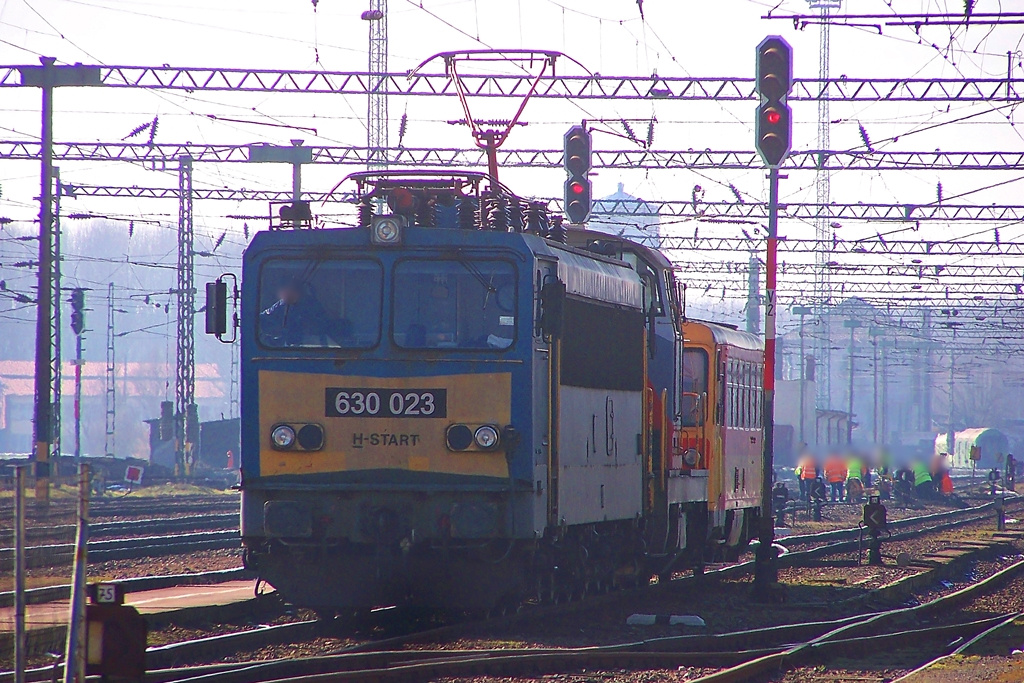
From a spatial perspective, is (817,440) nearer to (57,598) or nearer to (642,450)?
(642,450)

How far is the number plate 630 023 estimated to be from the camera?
510 inches

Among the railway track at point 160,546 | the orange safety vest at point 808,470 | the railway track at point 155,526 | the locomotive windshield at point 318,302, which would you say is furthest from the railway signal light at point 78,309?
the locomotive windshield at point 318,302

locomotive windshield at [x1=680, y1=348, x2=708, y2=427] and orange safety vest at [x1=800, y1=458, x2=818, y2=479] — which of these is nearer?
locomotive windshield at [x1=680, y1=348, x2=708, y2=427]

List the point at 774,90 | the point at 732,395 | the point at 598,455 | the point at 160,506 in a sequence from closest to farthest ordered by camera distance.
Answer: the point at 598,455 < the point at 774,90 < the point at 732,395 < the point at 160,506

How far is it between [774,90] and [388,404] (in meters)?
6.95

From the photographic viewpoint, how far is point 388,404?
13.0 meters

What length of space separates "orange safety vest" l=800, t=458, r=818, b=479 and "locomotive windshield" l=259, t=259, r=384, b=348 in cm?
3265

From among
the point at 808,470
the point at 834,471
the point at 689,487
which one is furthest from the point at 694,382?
the point at 834,471

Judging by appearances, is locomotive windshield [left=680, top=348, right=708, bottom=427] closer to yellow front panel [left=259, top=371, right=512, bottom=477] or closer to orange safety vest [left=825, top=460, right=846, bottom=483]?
yellow front panel [left=259, top=371, right=512, bottom=477]

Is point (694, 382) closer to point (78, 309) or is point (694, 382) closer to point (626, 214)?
point (626, 214)

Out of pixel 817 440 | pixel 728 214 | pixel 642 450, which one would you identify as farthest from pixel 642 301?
pixel 817 440

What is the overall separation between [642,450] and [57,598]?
7318mm

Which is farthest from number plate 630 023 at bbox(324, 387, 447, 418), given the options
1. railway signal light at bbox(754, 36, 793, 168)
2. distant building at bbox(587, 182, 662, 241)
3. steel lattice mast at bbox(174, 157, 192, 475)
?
steel lattice mast at bbox(174, 157, 192, 475)

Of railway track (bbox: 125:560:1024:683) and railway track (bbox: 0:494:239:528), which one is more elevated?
railway track (bbox: 125:560:1024:683)
